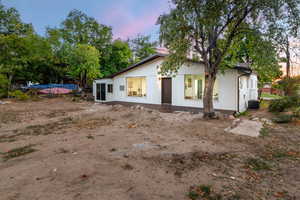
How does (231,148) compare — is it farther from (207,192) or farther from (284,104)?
(284,104)

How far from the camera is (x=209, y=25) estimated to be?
646 centimetres

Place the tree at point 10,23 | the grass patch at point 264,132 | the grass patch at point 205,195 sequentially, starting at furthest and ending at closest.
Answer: the tree at point 10,23 → the grass patch at point 264,132 → the grass patch at point 205,195

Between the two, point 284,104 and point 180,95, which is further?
point 180,95

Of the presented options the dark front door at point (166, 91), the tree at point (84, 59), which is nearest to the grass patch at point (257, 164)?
the dark front door at point (166, 91)

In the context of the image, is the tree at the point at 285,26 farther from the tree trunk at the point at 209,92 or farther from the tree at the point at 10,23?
the tree at the point at 10,23

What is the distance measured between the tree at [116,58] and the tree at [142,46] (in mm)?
3979

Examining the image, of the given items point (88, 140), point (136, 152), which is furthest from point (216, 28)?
point (88, 140)

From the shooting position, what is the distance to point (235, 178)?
2648 mm

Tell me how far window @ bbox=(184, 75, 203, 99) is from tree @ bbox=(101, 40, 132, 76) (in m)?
13.3

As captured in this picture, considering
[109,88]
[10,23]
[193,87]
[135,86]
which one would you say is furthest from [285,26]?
[10,23]

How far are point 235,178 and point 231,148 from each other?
1.51 meters

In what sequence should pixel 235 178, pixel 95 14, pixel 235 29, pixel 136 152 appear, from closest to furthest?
1. pixel 235 178
2. pixel 136 152
3. pixel 235 29
4. pixel 95 14

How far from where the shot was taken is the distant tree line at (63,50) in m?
17.2

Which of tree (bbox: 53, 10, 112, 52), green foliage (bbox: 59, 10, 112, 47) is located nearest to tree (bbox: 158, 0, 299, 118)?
tree (bbox: 53, 10, 112, 52)
